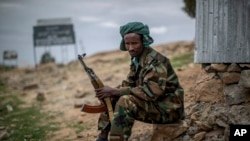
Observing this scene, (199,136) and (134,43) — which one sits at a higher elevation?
(134,43)

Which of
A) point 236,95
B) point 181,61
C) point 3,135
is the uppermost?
point 236,95

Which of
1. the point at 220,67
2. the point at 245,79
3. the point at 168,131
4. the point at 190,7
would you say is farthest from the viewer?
the point at 190,7

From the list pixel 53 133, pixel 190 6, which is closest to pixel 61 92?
pixel 190 6

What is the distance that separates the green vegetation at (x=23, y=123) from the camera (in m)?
7.10

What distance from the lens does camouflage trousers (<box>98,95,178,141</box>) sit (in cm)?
409

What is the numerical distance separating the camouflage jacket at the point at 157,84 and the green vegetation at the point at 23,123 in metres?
3.19

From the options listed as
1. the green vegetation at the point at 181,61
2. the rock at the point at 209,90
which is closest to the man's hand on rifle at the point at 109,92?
the rock at the point at 209,90

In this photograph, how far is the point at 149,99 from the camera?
4199 millimetres

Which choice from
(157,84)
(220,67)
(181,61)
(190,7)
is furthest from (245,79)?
(181,61)

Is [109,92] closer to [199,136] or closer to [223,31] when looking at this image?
[199,136]

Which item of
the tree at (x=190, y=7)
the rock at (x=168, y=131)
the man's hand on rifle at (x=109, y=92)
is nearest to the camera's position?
the man's hand on rifle at (x=109, y=92)

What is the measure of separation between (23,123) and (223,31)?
5.03 meters

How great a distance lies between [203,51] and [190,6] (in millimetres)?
7014

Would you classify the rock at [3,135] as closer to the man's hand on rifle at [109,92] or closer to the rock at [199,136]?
the man's hand on rifle at [109,92]
